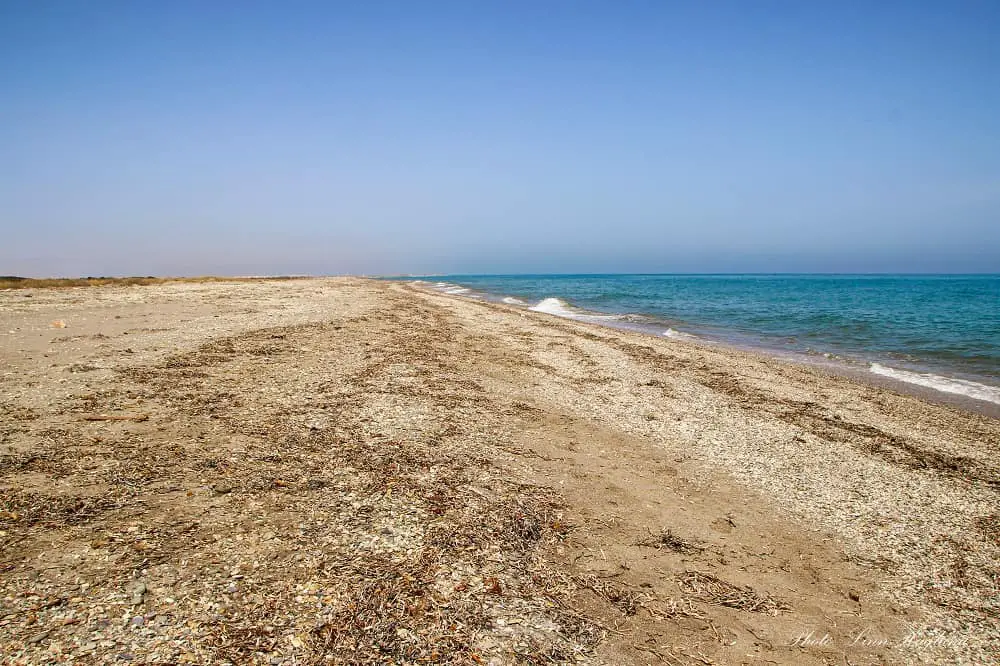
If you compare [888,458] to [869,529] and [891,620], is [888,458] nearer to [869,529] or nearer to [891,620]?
[869,529]

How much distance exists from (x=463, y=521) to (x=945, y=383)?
18152mm

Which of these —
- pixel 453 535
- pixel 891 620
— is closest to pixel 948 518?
pixel 891 620

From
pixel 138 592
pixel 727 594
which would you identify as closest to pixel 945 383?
pixel 727 594

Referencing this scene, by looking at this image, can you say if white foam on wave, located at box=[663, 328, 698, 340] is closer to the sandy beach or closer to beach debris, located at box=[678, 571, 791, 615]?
the sandy beach

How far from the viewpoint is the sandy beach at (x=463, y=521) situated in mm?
3904

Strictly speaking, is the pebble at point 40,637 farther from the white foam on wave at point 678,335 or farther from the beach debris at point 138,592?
the white foam on wave at point 678,335

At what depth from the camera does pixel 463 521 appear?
5.50m

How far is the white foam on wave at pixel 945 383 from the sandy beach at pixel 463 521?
420cm

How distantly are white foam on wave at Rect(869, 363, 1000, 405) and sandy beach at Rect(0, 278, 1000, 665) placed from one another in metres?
4.20

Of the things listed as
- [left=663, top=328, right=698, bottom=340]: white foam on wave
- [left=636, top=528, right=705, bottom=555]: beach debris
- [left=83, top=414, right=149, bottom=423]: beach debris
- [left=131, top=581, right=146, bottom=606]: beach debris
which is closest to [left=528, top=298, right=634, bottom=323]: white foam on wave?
[left=663, top=328, right=698, bottom=340]: white foam on wave

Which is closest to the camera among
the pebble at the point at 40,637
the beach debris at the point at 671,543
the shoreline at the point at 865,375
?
the pebble at the point at 40,637

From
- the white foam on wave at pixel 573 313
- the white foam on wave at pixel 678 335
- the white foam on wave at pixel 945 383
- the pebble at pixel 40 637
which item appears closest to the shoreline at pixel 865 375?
the white foam on wave at pixel 678 335

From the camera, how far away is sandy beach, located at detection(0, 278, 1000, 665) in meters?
3.90

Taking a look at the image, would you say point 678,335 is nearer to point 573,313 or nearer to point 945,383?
point 945,383
